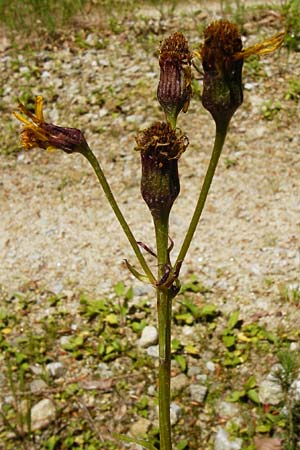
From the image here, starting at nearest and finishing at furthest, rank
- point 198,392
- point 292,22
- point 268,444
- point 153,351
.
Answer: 1. point 268,444
2. point 198,392
3. point 153,351
4. point 292,22

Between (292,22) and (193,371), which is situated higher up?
(292,22)

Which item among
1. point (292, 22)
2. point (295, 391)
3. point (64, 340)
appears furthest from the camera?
point (292, 22)

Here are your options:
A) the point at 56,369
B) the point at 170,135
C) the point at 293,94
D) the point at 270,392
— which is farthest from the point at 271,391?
the point at 293,94

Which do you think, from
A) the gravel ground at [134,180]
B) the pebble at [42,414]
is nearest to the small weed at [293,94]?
the gravel ground at [134,180]

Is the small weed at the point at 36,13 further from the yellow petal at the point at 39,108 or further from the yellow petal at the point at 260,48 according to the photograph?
the yellow petal at the point at 260,48

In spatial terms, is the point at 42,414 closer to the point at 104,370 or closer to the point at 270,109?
the point at 104,370

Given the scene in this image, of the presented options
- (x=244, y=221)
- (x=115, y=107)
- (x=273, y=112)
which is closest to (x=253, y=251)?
(x=244, y=221)

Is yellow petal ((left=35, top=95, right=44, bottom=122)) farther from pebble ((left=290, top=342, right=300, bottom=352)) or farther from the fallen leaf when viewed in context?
pebble ((left=290, top=342, right=300, bottom=352))
